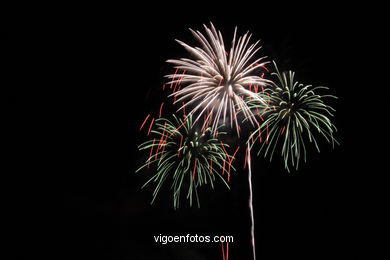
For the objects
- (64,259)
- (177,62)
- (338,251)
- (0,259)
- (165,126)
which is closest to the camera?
(177,62)

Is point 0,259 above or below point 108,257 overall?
above

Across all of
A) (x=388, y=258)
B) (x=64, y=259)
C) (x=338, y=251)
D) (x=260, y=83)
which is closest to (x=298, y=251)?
(x=338, y=251)

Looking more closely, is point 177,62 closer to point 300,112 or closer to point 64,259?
point 300,112

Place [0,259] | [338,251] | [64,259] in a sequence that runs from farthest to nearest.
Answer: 1. [338,251]
2. [64,259]
3. [0,259]

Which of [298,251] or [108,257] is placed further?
[298,251]

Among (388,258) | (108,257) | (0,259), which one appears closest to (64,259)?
(0,259)

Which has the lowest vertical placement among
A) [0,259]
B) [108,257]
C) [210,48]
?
[108,257]

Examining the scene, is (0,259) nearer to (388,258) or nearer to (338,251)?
(338,251)

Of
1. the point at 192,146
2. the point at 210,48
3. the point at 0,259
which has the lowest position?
the point at 0,259

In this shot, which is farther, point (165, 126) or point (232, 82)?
point (165, 126)
